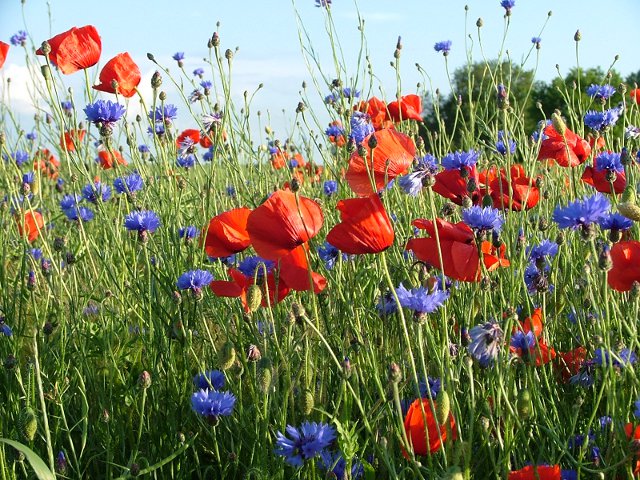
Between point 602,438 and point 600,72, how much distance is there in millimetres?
21928

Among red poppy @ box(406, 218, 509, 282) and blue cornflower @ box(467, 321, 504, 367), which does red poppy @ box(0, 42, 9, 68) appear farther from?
blue cornflower @ box(467, 321, 504, 367)

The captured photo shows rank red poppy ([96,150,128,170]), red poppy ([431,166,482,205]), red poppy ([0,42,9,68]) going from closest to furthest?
red poppy ([431,166,482,205]) → red poppy ([0,42,9,68]) → red poppy ([96,150,128,170])

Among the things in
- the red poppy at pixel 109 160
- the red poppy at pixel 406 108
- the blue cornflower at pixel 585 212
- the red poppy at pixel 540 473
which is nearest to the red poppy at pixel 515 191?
the blue cornflower at pixel 585 212

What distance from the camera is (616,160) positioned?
1.89 meters

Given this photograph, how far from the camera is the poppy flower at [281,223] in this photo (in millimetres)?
1379

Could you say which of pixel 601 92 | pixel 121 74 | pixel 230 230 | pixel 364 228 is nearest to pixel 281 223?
pixel 364 228

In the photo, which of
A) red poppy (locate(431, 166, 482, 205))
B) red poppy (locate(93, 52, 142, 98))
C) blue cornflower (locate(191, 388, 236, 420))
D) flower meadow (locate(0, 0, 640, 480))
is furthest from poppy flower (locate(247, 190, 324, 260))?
red poppy (locate(93, 52, 142, 98))

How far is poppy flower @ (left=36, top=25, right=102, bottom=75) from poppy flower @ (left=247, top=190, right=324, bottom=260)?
98 centimetres

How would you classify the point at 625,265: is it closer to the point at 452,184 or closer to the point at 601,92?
the point at 452,184

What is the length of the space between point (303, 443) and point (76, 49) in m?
1.32

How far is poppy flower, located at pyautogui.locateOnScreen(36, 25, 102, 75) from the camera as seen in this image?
210 centimetres

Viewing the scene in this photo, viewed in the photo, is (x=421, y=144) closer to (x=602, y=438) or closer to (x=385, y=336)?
(x=385, y=336)

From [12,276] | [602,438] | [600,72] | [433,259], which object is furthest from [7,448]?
[600,72]

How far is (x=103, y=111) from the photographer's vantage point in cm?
202
